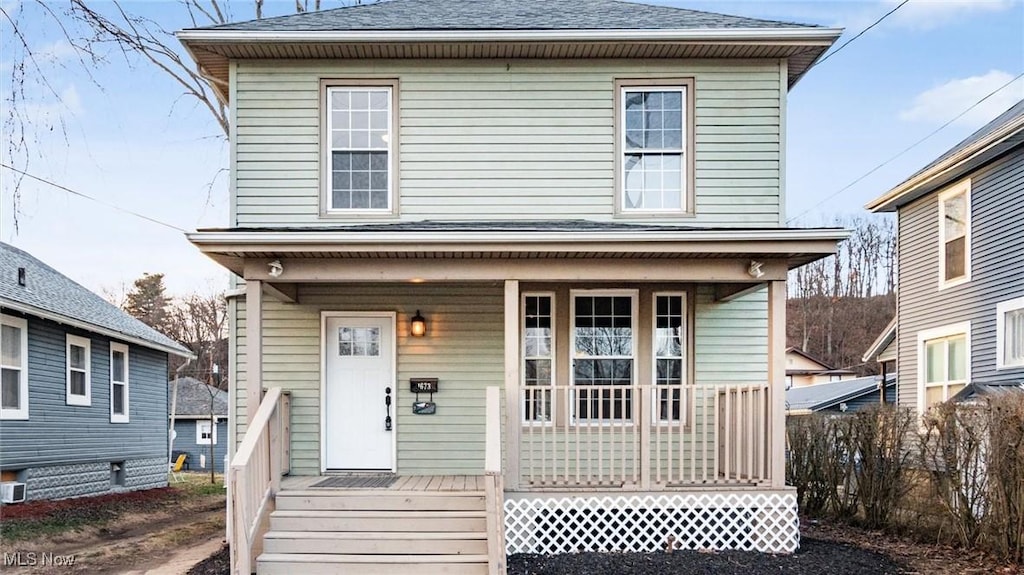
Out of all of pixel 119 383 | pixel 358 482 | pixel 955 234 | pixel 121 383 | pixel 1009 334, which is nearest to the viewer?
pixel 358 482

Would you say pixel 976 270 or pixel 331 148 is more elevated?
pixel 331 148

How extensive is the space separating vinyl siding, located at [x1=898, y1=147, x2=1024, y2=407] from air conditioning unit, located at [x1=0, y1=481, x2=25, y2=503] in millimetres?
14278

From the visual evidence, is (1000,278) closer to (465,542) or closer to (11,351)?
(465,542)

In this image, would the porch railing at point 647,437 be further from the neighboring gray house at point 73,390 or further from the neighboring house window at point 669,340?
the neighboring gray house at point 73,390

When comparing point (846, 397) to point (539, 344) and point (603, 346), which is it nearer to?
point (603, 346)

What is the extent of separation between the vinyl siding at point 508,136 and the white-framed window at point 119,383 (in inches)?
309

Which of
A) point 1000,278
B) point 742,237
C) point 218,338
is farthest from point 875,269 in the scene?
point 742,237

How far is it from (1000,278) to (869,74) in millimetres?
15676

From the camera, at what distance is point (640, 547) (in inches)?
266

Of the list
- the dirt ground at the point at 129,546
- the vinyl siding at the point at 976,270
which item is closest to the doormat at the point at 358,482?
the dirt ground at the point at 129,546

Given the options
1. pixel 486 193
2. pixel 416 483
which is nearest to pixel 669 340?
pixel 486 193

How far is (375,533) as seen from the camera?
6.37 metres

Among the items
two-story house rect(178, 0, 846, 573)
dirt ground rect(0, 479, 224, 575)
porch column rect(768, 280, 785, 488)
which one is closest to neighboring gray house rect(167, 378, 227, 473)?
dirt ground rect(0, 479, 224, 575)

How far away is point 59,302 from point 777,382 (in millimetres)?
11332
